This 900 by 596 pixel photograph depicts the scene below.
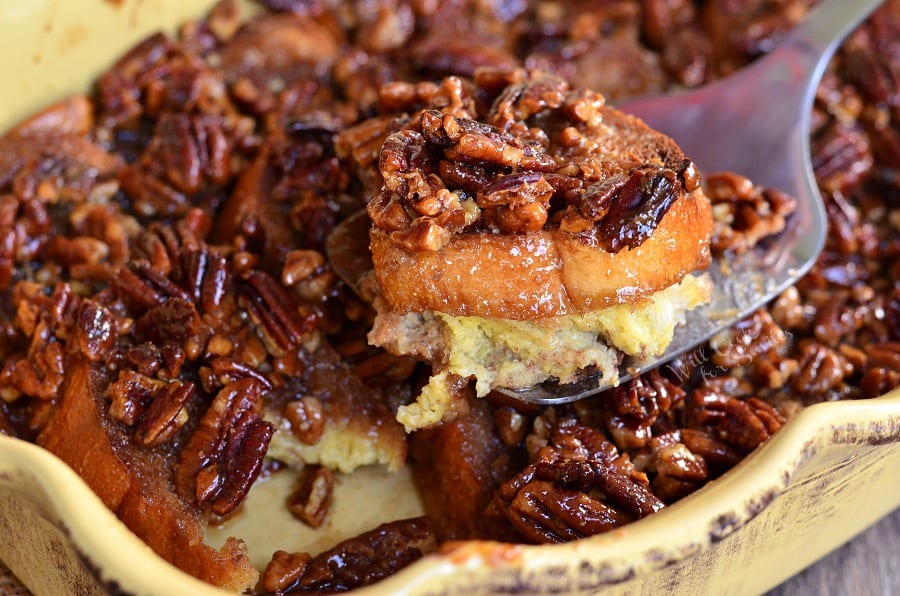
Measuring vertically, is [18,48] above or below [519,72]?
above

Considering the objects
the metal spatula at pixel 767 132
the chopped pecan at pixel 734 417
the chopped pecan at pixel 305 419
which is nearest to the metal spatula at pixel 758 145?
the metal spatula at pixel 767 132

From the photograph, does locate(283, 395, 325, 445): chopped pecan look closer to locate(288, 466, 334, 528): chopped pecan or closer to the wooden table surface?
locate(288, 466, 334, 528): chopped pecan

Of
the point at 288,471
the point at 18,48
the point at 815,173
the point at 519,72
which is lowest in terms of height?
the point at 815,173

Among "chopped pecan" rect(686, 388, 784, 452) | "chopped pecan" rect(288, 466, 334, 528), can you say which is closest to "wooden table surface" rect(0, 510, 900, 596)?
"chopped pecan" rect(686, 388, 784, 452)

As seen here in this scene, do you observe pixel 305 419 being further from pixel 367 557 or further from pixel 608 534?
pixel 608 534

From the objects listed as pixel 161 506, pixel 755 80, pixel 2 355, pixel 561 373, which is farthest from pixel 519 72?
pixel 2 355

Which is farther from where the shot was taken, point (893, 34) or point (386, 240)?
point (893, 34)

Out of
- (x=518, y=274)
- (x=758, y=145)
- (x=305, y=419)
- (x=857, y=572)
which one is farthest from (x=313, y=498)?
(x=758, y=145)

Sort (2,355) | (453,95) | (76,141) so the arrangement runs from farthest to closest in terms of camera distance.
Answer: (76,141) → (2,355) → (453,95)

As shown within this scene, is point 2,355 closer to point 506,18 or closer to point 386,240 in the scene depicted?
point 386,240
